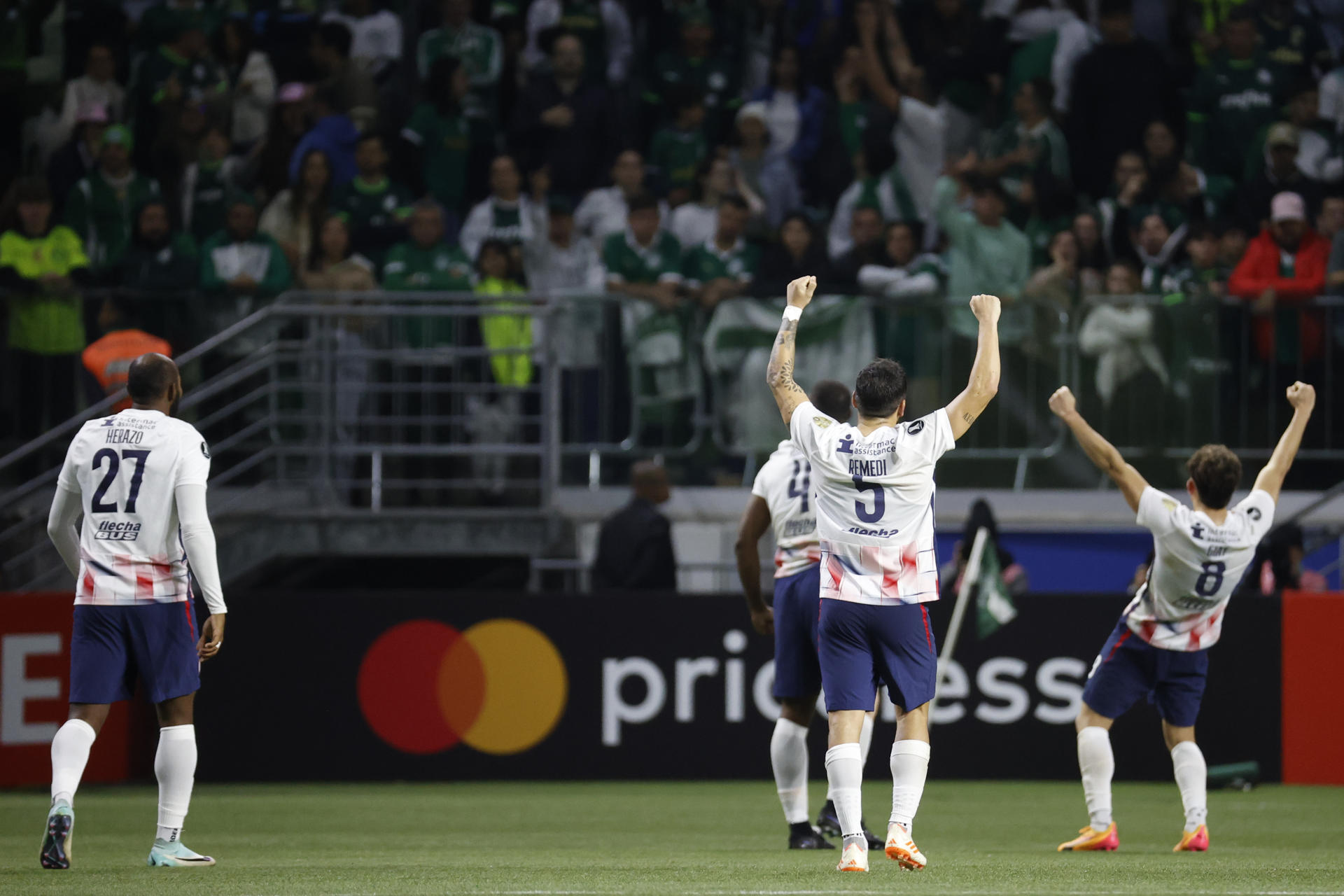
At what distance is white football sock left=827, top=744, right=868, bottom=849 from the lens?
298 inches

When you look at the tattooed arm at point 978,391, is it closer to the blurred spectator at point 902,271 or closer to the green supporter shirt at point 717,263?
the blurred spectator at point 902,271

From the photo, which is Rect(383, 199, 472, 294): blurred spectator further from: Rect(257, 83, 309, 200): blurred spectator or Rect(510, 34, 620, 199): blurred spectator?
Rect(510, 34, 620, 199): blurred spectator

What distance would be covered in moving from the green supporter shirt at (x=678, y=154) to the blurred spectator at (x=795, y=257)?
6.05ft

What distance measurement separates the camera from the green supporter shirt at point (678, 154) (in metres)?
17.4

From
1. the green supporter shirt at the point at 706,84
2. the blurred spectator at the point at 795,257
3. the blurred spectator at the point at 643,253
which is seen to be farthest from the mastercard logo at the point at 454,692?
the green supporter shirt at the point at 706,84

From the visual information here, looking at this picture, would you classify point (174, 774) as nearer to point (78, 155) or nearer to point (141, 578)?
point (141, 578)

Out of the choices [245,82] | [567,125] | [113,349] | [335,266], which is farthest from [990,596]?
[245,82]

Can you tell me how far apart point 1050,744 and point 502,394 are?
16.0 feet

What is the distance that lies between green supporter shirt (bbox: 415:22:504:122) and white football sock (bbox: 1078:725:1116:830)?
10.7 metres

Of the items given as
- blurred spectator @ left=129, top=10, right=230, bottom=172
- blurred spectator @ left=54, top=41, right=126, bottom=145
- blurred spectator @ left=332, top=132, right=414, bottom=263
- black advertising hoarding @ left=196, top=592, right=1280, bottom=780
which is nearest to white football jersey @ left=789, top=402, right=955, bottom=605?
black advertising hoarding @ left=196, top=592, right=1280, bottom=780

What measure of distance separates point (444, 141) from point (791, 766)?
31.9 feet

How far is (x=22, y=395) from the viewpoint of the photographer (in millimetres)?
14703

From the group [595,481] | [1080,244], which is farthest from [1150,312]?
[595,481]

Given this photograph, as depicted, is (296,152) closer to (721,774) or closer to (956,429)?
(721,774)
